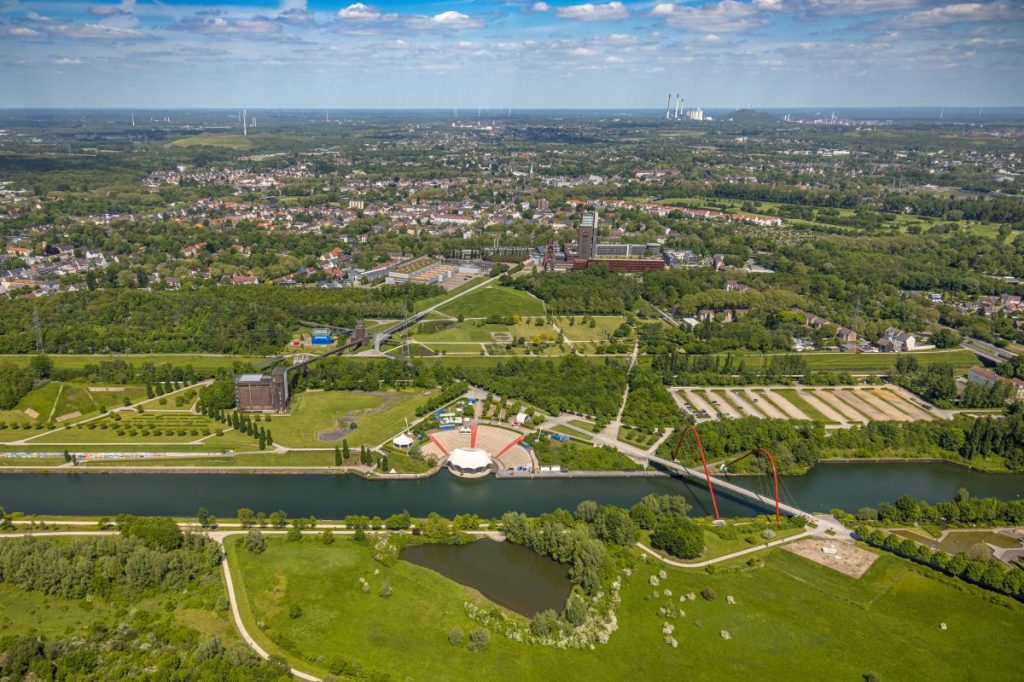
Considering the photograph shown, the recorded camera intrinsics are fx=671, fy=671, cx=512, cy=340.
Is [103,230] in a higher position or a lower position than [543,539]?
higher

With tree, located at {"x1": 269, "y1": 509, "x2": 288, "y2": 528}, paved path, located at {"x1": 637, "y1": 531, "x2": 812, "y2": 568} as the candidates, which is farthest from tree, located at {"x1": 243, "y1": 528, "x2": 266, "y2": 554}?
paved path, located at {"x1": 637, "y1": 531, "x2": 812, "y2": 568}

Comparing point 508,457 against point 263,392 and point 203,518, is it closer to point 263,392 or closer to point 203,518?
point 203,518

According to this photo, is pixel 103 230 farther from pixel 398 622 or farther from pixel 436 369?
pixel 398 622

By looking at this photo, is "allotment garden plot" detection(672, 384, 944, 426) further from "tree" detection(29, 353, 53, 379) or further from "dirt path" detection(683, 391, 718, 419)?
"tree" detection(29, 353, 53, 379)

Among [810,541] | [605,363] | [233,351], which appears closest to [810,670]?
[810,541]

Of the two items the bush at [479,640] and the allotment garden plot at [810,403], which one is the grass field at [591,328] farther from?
the bush at [479,640]

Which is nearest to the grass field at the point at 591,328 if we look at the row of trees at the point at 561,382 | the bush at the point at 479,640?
the row of trees at the point at 561,382
